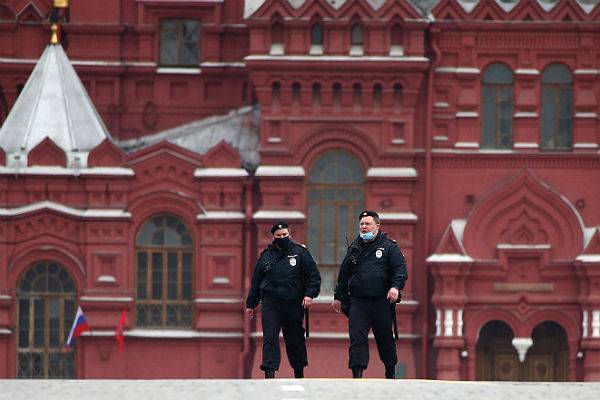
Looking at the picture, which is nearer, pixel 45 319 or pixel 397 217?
pixel 397 217

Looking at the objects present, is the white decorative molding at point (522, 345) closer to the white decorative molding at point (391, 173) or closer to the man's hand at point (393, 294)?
the white decorative molding at point (391, 173)

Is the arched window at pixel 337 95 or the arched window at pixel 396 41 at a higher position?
the arched window at pixel 396 41

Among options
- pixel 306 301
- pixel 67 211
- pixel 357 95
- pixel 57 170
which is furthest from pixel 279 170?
pixel 306 301

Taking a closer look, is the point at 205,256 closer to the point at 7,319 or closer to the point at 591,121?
the point at 7,319

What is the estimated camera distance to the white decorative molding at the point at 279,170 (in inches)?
1699

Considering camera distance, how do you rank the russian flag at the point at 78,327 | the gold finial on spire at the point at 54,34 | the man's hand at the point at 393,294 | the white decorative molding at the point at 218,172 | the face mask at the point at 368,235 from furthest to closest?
the gold finial on spire at the point at 54,34 → the white decorative molding at the point at 218,172 → the russian flag at the point at 78,327 → the face mask at the point at 368,235 → the man's hand at the point at 393,294

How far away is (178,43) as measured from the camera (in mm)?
46469

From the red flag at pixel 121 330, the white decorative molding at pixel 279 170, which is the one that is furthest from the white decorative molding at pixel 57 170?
the red flag at pixel 121 330

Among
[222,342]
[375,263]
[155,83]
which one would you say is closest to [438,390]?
[375,263]

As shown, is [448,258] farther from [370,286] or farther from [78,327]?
[370,286]

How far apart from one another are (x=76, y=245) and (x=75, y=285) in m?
0.75

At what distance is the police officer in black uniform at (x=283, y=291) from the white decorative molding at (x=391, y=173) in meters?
15.6

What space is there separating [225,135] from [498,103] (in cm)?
523

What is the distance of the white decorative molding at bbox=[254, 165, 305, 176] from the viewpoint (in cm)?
4316
